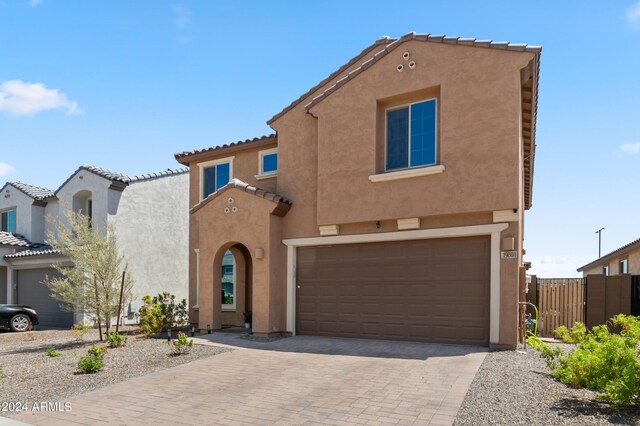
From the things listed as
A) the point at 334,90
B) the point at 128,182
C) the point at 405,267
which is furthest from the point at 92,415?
the point at 128,182

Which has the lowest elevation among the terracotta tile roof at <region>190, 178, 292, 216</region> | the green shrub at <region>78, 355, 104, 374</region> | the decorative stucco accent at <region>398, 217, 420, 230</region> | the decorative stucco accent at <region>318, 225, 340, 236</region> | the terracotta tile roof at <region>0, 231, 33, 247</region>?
the green shrub at <region>78, 355, 104, 374</region>

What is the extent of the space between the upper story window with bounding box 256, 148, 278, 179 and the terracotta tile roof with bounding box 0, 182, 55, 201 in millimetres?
12928

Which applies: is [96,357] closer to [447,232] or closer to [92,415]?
[92,415]

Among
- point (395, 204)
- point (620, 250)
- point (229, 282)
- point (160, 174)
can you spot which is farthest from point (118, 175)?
point (620, 250)

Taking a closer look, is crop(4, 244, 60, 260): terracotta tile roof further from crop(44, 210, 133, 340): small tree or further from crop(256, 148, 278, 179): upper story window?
crop(256, 148, 278, 179): upper story window

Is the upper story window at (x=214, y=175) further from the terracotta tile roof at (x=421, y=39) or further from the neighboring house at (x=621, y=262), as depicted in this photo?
the neighboring house at (x=621, y=262)

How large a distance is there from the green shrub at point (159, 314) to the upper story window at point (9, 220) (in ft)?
46.4

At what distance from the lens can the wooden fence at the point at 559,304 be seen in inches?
511

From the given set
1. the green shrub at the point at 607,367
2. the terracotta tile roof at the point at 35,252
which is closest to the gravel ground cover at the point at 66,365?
the terracotta tile roof at the point at 35,252

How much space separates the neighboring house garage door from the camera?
63.0 feet

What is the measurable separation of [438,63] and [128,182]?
46.6ft

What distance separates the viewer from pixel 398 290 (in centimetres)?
1126

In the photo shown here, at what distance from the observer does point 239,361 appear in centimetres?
925

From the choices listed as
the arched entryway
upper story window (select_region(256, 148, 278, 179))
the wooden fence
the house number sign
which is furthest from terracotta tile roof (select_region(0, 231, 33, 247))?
the wooden fence
